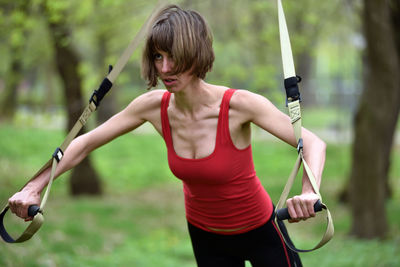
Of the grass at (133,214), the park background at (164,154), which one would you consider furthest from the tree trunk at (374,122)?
the grass at (133,214)

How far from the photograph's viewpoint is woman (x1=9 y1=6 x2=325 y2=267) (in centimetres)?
231

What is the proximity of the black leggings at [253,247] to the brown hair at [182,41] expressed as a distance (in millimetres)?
875

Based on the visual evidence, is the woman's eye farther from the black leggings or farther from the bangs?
the black leggings

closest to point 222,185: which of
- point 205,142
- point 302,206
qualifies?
point 205,142

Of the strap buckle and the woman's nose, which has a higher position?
the woman's nose

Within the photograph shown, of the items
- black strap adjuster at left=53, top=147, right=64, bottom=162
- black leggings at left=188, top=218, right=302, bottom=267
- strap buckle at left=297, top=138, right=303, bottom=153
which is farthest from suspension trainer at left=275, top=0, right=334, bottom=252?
black strap adjuster at left=53, top=147, right=64, bottom=162

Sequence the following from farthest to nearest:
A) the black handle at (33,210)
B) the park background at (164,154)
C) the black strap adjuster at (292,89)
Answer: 1. the park background at (164,154)
2. the black handle at (33,210)
3. the black strap adjuster at (292,89)

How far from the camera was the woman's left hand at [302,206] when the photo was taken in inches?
76.8

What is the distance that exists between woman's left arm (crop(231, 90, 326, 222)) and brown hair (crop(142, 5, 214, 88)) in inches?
9.9

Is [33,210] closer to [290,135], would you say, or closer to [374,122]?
[290,135]

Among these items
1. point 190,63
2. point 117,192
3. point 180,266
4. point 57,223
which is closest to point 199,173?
point 190,63

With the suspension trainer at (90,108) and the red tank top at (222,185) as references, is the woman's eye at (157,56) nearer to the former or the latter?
the suspension trainer at (90,108)

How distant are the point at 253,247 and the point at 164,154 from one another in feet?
48.8

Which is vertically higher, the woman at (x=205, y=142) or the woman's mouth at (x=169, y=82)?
the woman's mouth at (x=169, y=82)
